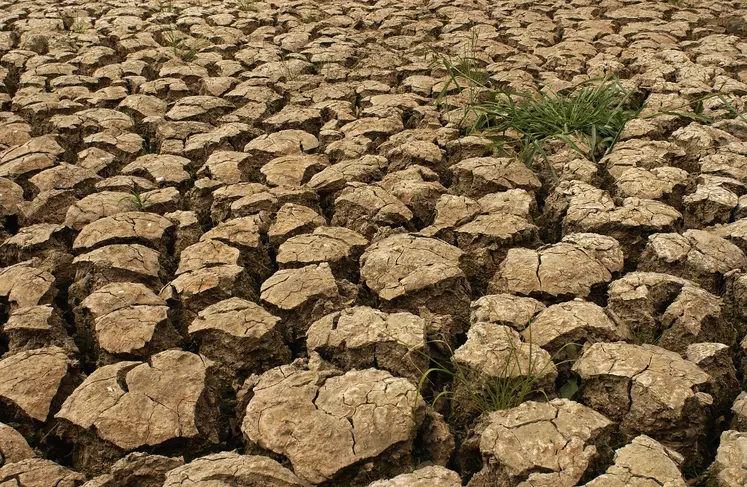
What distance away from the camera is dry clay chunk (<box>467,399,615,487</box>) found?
4.13 ft

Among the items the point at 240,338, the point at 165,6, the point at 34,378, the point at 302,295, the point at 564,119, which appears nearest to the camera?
the point at 34,378

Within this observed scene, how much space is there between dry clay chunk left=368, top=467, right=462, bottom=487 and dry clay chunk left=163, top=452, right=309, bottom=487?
0.57ft

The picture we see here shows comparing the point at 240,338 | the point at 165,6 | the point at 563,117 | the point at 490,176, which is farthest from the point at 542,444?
the point at 165,6

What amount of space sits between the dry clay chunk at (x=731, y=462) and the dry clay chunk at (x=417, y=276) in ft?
2.20

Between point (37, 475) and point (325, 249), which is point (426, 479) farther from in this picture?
point (325, 249)

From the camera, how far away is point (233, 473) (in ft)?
4.20

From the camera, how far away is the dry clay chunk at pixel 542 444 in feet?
4.13

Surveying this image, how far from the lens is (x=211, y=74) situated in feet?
11.9

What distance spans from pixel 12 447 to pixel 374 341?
80 cm

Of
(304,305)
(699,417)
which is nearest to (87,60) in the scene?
(304,305)

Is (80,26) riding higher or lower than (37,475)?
higher

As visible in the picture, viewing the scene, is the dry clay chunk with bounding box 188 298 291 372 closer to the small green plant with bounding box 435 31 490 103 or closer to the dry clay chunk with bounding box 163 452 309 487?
the dry clay chunk with bounding box 163 452 309 487

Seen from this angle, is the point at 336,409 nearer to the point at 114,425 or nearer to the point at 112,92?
the point at 114,425

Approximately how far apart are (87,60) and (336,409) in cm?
305
